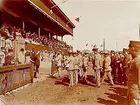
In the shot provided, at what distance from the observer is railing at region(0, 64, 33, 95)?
725 cm

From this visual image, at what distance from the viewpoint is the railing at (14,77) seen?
7247mm

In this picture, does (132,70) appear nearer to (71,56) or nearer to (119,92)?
(119,92)

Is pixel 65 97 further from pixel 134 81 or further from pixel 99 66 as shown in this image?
pixel 134 81

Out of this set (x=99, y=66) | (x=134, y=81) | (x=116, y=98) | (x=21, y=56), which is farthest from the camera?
(x=21, y=56)

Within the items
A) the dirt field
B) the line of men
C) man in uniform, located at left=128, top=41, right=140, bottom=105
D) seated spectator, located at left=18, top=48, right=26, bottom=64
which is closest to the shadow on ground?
the dirt field

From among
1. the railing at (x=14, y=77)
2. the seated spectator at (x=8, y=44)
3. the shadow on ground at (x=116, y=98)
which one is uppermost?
the seated spectator at (x=8, y=44)

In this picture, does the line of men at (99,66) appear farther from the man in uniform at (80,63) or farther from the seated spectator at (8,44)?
the seated spectator at (8,44)

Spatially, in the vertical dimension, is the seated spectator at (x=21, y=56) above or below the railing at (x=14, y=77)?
above

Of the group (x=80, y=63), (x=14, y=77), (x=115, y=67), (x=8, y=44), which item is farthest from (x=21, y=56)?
(x=115, y=67)

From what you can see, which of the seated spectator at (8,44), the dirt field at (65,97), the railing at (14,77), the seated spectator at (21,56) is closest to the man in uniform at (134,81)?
the dirt field at (65,97)

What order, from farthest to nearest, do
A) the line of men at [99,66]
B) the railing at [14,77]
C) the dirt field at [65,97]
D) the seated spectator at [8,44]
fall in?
the seated spectator at [8,44] → the line of men at [99,66] → the railing at [14,77] → the dirt field at [65,97]

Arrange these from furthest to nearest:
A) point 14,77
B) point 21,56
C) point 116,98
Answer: point 21,56 → point 14,77 → point 116,98

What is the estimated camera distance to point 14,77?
8.05 meters

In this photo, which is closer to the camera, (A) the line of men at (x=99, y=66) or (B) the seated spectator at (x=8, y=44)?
(A) the line of men at (x=99, y=66)
